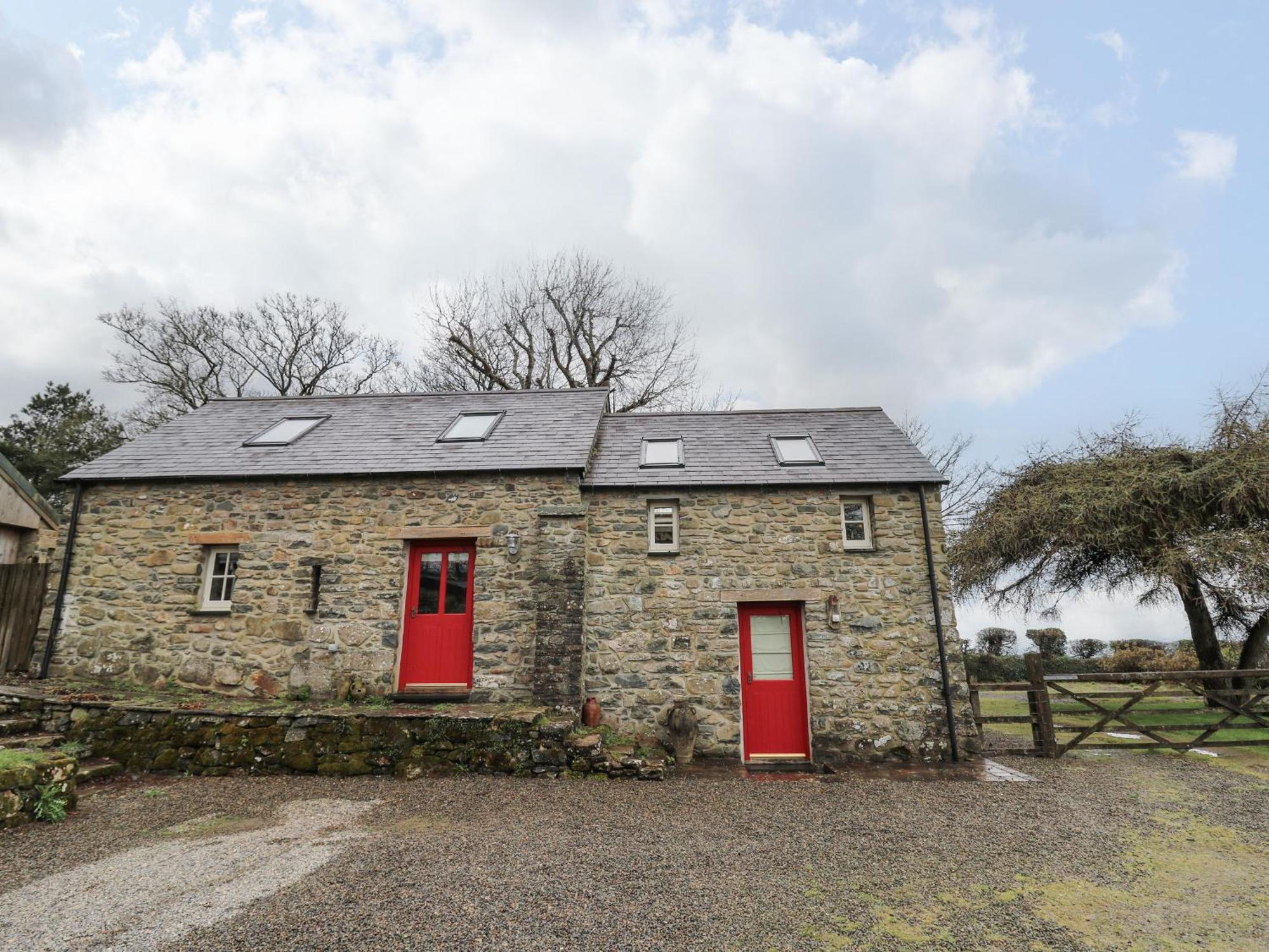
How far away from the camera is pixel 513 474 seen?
31.6 feet

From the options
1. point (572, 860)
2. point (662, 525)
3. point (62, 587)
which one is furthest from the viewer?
point (662, 525)

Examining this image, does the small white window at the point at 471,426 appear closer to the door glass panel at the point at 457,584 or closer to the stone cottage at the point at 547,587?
the stone cottage at the point at 547,587

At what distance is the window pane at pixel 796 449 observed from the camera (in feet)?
33.9

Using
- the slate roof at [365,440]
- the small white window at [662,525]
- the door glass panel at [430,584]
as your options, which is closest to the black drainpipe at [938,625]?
the small white window at [662,525]

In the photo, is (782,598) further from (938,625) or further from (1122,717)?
(1122,717)

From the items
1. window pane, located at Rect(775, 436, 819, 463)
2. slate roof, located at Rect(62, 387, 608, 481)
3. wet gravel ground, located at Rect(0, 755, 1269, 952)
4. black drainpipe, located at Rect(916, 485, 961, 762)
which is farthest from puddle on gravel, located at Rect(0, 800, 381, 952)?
window pane, located at Rect(775, 436, 819, 463)

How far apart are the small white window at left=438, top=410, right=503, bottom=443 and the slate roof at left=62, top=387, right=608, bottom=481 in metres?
0.15

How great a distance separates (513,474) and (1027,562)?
1339 centimetres

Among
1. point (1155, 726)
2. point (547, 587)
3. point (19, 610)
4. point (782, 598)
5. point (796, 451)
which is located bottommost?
point (1155, 726)

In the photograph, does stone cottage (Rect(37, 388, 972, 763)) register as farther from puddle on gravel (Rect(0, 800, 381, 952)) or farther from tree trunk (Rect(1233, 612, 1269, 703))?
tree trunk (Rect(1233, 612, 1269, 703))

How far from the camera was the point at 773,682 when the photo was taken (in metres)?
9.13

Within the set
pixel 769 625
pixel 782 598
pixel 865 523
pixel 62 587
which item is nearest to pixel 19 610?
pixel 62 587

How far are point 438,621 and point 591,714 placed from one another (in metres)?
2.80

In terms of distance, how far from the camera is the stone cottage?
29.2 feet
